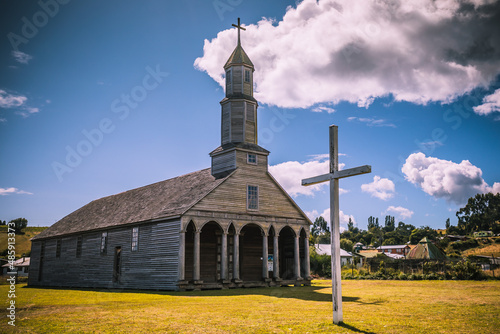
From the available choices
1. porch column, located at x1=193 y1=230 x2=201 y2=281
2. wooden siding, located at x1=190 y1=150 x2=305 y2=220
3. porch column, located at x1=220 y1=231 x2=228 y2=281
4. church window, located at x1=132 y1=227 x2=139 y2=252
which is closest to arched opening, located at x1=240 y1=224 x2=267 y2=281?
wooden siding, located at x1=190 y1=150 x2=305 y2=220

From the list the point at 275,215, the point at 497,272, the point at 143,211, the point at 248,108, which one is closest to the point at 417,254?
the point at 497,272

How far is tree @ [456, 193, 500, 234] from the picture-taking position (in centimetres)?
11944

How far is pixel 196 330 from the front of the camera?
26.8ft

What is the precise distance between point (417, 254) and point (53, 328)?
50402 mm

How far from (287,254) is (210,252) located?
25.3 feet

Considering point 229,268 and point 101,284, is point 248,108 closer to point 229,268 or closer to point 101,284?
point 229,268

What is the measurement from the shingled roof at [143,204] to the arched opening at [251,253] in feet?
17.4

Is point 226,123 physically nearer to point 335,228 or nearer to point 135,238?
point 135,238

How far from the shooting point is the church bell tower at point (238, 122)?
29016mm

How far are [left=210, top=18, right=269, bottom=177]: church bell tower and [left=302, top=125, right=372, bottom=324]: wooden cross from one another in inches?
731

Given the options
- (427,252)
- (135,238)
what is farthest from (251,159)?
(427,252)

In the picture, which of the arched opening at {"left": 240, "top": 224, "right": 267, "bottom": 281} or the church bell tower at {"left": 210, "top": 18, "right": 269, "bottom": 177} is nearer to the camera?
the church bell tower at {"left": 210, "top": 18, "right": 269, "bottom": 177}

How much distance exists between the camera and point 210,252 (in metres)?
28.7

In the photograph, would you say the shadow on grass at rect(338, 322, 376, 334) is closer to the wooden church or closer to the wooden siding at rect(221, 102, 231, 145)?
the wooden church
